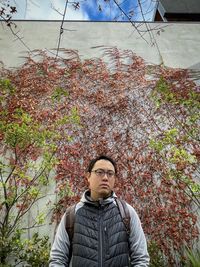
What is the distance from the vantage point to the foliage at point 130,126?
11.7 ft

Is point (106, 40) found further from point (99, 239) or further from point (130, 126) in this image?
point (99, 239)

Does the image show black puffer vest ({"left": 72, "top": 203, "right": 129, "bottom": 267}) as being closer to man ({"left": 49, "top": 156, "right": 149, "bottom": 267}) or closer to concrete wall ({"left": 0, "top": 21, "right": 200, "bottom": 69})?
man ({"left": 49, "top": 156, "right": 149, "bottom": 267})

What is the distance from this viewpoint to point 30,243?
3186 mm

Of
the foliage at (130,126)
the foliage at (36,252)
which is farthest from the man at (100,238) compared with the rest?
the foliage at (130,126)

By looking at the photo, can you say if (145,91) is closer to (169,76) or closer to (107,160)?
(169,76)

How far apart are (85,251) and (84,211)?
0.26 metres

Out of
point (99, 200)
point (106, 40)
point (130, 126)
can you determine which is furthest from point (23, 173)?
point (106, 40)

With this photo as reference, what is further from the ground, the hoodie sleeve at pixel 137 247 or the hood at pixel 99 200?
the hood at pixel 99 200

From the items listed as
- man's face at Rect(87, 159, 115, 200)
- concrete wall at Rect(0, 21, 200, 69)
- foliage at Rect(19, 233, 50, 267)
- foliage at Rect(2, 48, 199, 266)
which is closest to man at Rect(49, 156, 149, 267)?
man's face at Rect(87, 159, 115, 200)

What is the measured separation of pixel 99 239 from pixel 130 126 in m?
2.76

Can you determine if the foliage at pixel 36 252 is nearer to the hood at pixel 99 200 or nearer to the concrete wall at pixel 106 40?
the hood at pixel 99 200

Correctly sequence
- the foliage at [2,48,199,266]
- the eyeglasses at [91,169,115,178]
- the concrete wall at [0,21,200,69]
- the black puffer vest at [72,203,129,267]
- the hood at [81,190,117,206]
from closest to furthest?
the black puffer vest at [72,203,129,267], the hood at [81,190,117,206], the eyeglasses at [91,169,115,178], the foliage at [2,48,199,266], the concrete wall at [0,21,200,69]

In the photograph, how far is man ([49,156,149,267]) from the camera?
1.73 m

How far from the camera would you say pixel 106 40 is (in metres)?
5.69
